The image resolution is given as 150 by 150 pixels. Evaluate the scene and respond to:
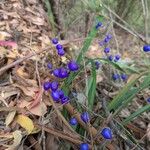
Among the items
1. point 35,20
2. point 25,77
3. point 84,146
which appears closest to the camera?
point 84,146

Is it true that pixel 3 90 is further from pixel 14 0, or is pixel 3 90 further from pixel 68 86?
pixel 14 0

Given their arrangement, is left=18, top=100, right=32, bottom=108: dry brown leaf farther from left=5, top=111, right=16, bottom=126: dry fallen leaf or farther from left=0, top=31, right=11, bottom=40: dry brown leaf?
left=0, top=31, right=11, bottom=40: dry brown leaf

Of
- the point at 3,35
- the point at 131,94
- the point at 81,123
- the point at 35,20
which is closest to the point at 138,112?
the point at 131,94

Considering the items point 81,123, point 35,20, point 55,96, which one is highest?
point 55,96

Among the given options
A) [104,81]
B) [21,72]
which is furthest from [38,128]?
[104,81]

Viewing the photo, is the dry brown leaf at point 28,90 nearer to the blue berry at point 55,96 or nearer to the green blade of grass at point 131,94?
the blue berry at point 55,96

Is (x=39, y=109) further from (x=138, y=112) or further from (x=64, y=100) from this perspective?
(x=138, y=112)

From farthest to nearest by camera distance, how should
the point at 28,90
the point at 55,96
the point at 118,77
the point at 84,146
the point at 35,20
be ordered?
the point at 35,20 → the point at 118,77 → the point at 28,90 → the point at 55,96 → the point at 84,146
